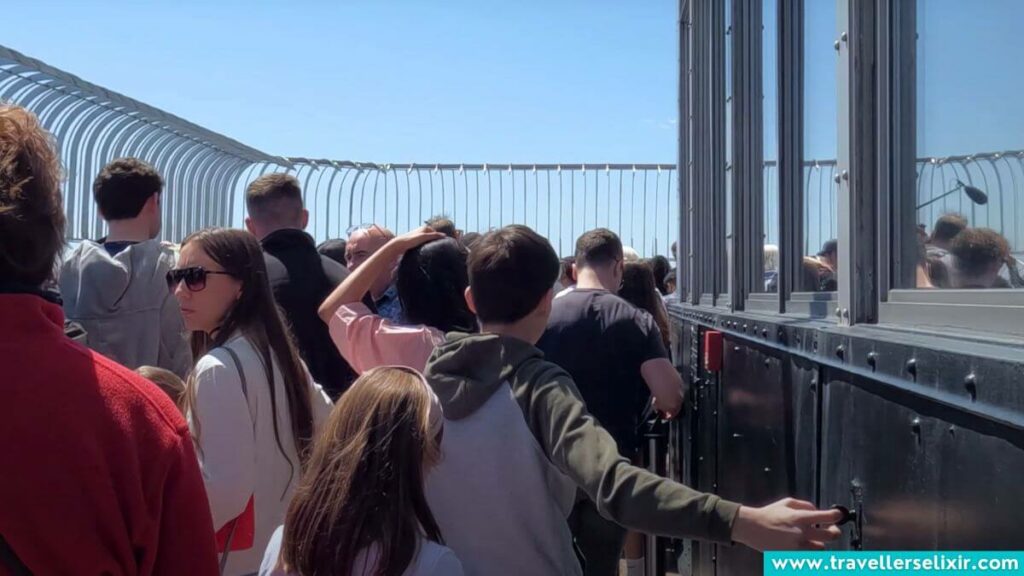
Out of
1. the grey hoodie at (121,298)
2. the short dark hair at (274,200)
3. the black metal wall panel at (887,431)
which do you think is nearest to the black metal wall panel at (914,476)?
the black metal wall panel at (887,431)

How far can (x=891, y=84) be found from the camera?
2.09m

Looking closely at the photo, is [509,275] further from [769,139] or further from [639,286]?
[639,286]

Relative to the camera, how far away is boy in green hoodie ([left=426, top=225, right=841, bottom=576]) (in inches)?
87.6

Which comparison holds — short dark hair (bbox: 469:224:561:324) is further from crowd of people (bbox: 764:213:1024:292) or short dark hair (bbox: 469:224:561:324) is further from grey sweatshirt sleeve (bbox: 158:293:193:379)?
grey sweatshirt sleeve (bbox: 158:293:193:379)

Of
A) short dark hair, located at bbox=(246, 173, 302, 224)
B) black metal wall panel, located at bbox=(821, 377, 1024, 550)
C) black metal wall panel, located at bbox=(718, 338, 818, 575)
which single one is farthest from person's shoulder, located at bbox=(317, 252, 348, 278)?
black metal wall panel, located at bbox=(821, 377, 1024, 550)

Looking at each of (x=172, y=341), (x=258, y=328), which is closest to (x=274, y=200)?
Answer: (x=172, y=341)

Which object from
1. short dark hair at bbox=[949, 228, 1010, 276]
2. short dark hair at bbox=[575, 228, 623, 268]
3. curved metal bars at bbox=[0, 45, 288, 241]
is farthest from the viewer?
curved metal bars at bbox=[0, 45, 288, 241]

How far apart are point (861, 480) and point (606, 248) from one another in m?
2.88

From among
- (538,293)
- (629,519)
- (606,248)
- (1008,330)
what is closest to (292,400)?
(538,293)

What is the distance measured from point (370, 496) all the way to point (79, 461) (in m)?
0.69

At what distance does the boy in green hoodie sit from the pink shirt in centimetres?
80

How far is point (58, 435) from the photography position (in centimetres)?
143

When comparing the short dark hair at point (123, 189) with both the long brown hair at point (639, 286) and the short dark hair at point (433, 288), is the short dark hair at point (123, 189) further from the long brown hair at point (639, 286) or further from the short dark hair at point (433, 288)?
the long brown hair at point (639, 286)

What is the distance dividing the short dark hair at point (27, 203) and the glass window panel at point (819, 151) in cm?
170
